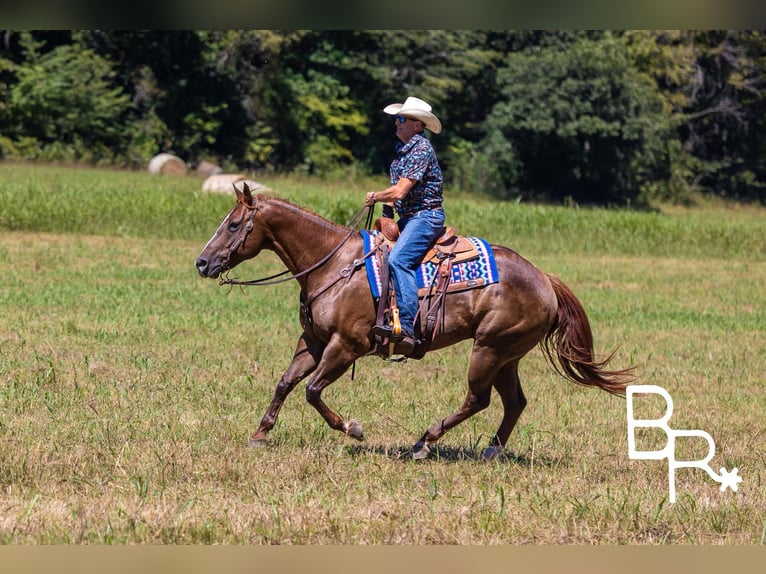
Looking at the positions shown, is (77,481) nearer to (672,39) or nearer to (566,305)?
(566,305)

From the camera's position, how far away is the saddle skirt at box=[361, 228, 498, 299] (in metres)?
9.62

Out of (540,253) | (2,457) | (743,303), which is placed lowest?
(540,253)

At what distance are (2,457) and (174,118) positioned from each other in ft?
137

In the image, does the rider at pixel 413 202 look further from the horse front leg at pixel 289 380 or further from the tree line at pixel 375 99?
the tree line at pixel 375 99

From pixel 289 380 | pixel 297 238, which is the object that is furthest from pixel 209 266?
pixel 289 380

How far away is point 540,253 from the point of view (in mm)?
28453

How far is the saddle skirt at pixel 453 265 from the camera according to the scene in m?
9.62

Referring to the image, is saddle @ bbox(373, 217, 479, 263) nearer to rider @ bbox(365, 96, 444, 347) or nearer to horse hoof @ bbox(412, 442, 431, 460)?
rider @ bbox(365, 96, 444, 347)

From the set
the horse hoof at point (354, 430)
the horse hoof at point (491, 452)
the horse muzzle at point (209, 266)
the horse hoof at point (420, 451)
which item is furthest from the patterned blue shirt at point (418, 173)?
the horse hoof at point (491, 452)

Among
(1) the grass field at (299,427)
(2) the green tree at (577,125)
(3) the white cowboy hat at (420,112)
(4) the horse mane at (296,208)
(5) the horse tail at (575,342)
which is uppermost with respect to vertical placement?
(3) the white cowboy hat at (420,112)

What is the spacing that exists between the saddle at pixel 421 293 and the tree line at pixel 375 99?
1413 inches

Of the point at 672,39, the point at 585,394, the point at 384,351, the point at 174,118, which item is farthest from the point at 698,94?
the point at 384,351

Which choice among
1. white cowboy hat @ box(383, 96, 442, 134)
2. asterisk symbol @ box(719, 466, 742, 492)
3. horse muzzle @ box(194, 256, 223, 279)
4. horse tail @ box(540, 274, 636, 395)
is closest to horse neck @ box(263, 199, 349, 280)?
horse muzzle @ box(194, 256, 223, 279)

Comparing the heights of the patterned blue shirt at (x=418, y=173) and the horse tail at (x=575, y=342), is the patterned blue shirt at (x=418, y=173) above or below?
above
